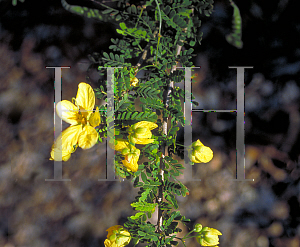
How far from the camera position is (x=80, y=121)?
1.55 feet

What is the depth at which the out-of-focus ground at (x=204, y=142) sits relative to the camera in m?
0.61

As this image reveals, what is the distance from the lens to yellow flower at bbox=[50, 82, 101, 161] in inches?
16.9

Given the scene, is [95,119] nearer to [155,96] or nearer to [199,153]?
[155,96]

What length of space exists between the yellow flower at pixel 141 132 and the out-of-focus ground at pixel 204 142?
Result: 0.82 ft

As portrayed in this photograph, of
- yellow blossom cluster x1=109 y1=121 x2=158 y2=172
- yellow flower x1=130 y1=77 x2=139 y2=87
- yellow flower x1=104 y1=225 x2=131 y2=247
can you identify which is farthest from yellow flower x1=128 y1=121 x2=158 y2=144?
yellow flower x1=104 y1=225 x2=131 y2=247

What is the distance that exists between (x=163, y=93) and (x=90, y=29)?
324mm

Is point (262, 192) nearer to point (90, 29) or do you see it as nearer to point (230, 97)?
point (230, 97)

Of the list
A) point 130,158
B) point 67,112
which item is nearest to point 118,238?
point 130,158

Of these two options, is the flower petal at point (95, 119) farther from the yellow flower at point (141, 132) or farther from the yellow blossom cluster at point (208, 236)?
the yellow blossom cluster at point (208, 236)

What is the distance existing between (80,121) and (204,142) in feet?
1.15

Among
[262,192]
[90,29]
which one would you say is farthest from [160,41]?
[262,192]

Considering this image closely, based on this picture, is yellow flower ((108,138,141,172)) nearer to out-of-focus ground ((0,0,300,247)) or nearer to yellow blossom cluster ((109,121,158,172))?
yellow blossom cluster ((109,121,158,172))

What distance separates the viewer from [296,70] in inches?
24.9

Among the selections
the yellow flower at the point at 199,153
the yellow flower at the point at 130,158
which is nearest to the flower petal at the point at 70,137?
the yellow flower at the point at 130,158
